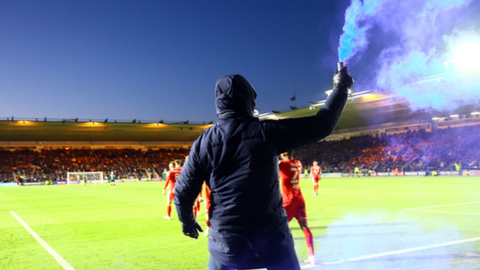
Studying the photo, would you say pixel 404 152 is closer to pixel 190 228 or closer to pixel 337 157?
pixel 337 157

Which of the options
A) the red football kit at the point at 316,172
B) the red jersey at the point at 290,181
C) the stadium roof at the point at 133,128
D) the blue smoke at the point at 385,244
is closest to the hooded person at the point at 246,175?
the blue smoke at the point at 385,244

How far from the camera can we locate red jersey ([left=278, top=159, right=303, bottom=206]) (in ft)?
23.5

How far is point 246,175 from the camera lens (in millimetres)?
2203

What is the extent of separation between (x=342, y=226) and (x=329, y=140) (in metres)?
52.3

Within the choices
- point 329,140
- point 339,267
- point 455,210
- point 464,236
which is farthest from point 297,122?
point 329,140

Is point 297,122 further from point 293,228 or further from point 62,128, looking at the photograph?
point 62,128

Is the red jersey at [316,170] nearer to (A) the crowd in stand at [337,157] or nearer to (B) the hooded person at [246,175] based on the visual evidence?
(A) the crowd in stand at [337,157]

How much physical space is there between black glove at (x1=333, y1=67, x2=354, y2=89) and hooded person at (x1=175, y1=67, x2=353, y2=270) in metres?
0.06

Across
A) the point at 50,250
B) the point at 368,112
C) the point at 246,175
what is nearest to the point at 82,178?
the point at 368,112

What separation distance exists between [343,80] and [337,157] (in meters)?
52.6

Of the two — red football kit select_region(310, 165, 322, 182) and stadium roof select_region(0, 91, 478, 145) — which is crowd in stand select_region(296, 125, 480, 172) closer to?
stadium roof select_region(0, 91, 478, 145)

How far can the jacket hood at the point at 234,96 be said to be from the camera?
2.34 metres

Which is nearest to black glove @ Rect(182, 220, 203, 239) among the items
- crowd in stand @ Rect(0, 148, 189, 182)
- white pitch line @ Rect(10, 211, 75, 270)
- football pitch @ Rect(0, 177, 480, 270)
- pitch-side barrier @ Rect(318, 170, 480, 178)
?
football pitch @ Rect(0, 177, 480, 270)

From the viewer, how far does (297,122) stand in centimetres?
226
